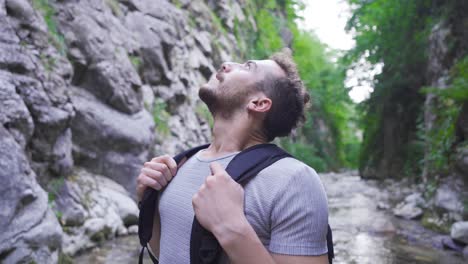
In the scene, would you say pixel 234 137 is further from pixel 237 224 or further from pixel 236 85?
pixel 237 224

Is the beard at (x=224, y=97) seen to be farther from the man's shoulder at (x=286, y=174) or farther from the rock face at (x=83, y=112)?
the rock face at (x=83, y=112)

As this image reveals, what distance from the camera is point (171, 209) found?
1617 millimetres

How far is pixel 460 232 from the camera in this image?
6113 millimetres

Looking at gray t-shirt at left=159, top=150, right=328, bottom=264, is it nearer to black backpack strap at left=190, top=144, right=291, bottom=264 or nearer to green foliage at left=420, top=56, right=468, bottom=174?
black backpack strap at left=190, top=144, right=291, bottom=264

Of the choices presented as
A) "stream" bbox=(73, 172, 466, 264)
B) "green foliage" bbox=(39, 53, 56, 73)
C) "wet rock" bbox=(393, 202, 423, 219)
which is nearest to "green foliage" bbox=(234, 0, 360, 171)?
"wet rock" bbox=(393, 202, 423, 219)

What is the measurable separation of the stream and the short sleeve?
173 inches

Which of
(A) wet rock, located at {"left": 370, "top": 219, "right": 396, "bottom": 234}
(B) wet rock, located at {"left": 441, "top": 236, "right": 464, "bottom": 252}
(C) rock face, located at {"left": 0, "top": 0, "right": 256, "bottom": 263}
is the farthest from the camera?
(A) wet rock, located at {"left": 370, "top": 219, "right": 396, "bottom": 234}

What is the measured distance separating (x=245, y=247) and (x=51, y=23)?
281 inches

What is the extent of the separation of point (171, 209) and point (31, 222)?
10.4 ft

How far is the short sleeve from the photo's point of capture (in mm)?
1302

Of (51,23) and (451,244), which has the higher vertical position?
(51,23)

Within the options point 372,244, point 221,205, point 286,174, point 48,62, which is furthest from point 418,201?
point 221,205

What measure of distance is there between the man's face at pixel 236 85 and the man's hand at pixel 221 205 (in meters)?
0.46

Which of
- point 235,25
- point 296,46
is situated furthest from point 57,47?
point 296,46
